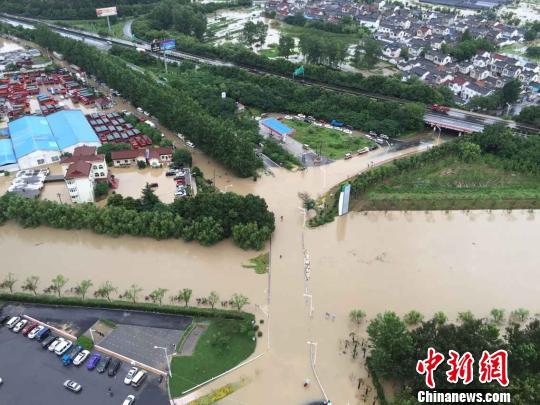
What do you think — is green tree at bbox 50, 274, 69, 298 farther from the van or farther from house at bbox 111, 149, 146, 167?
house at bbox 111, 149, 146, 167

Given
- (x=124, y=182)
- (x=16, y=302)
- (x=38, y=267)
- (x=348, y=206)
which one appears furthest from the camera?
(x=124, y=182)

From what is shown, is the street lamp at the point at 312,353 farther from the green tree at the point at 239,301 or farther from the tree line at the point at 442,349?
the green tree at the point at 239,301

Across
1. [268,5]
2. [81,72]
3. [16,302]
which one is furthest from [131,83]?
[268,5]

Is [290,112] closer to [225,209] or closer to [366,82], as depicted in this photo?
[366,82]

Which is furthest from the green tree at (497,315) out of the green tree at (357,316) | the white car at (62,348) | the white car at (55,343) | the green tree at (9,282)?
the green tree at (9,282)

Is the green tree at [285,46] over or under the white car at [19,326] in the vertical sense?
over

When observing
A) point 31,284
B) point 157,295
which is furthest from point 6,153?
point 157,295
